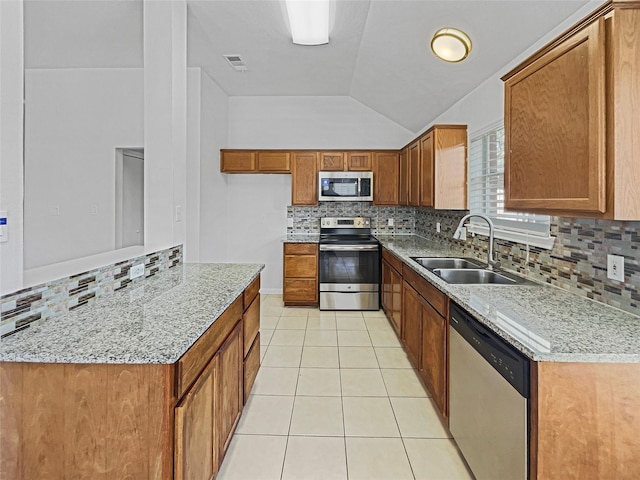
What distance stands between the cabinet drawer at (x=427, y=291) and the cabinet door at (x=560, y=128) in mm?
670

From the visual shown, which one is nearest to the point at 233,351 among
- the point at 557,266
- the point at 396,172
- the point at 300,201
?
the point at 557,266

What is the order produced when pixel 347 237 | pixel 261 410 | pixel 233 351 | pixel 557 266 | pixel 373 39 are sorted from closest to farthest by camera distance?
pixel 233 351
pixel 557 266
pixel 261 410
pixel 373 39
pixel 347 237

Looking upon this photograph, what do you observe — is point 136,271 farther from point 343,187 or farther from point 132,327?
point 343,187

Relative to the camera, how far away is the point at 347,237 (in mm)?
5215

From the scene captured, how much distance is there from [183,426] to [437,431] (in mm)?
1576

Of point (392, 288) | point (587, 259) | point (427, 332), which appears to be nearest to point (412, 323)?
point (427, 332)

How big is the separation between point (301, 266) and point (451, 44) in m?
2.97

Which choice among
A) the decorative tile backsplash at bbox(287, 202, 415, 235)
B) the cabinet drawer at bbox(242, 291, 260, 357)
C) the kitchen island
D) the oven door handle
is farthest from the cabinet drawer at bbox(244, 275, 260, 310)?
the decorative tile backsplash at bbox(287, 202, 415, 235)

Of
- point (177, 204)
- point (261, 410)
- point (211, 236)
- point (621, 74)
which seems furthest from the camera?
point (211, 236)

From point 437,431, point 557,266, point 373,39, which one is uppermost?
point 373,39

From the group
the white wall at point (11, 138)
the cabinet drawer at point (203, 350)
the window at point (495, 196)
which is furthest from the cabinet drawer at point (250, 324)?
the window at point (495, 196)

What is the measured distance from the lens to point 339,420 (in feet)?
7.58

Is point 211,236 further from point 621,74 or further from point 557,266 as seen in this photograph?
point 621,74

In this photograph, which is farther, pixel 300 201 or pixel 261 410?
pixel 300 201
